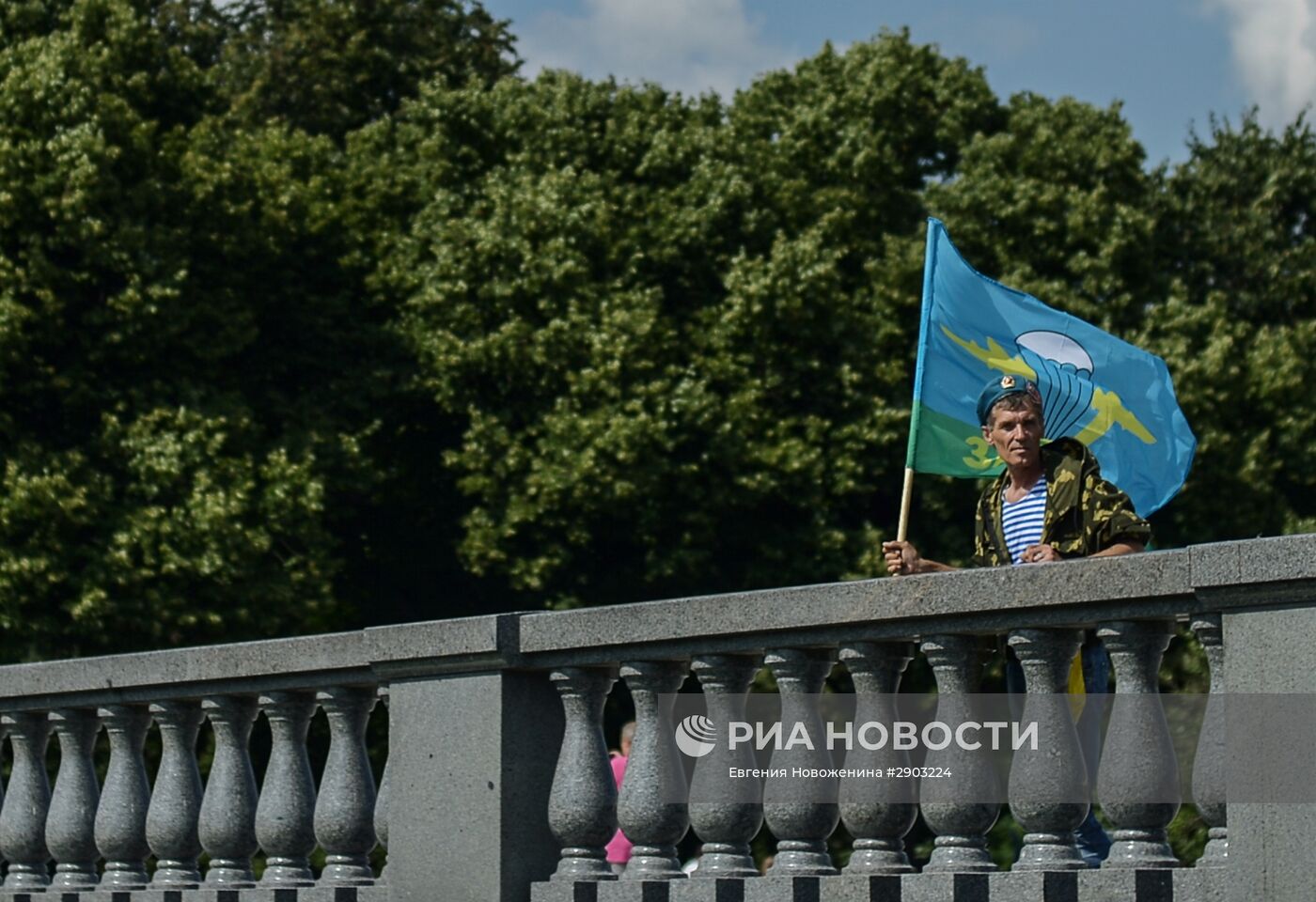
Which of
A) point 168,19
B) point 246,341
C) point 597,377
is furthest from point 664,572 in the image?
point 168,19

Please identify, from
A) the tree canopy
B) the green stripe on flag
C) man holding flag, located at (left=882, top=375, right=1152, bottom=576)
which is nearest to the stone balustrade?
man holding flag, located at (left=882, top=375, right=1152, bottom=576)

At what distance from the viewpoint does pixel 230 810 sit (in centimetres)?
792

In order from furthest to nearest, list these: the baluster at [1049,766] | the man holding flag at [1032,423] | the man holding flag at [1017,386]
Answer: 1. the man holding flag at [1017,386]
2. the man holding flag at [1032,423]
3. the baluster at [1049,766]

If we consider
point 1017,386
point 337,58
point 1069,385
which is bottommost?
point 1017,386

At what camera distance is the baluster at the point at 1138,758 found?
543 cm

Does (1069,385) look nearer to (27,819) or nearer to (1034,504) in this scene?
(1034,504)

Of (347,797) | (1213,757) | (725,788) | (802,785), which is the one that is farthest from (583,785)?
(1213,757)

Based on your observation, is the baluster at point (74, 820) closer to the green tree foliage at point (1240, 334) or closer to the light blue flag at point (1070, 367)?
the light blue flag at point (1070, 367)

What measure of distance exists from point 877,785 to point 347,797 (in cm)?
220

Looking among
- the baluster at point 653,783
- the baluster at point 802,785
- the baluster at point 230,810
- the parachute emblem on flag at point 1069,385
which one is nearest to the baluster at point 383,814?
the baluster at point 230,810

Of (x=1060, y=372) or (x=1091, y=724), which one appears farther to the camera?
(x=1060, y=372)

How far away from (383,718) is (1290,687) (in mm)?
25147

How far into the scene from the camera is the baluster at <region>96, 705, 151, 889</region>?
8.32 meters

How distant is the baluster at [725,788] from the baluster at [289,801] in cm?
178
